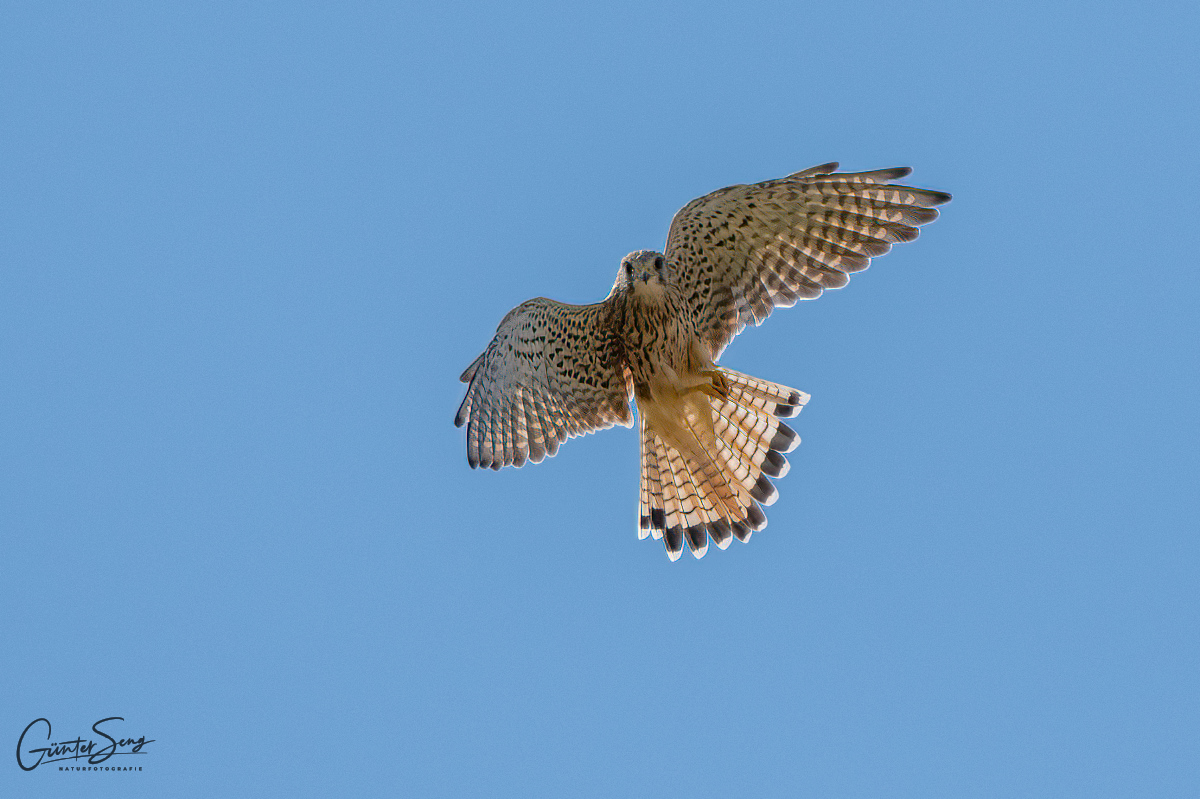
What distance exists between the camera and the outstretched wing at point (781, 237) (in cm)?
1016

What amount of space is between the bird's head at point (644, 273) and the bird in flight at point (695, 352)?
0.01 meters

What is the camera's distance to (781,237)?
10.5 meters

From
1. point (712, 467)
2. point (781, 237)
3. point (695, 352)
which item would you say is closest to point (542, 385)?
point (695, 352)

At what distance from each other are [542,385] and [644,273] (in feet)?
4.50

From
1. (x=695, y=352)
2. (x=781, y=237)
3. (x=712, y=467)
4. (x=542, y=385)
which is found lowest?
(x=712, y=467)

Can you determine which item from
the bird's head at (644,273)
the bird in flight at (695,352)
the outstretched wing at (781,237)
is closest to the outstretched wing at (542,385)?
the bird in flight at (695,352)

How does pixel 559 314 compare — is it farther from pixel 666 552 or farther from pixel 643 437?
pixel 666 552

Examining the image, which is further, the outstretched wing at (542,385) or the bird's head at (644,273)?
the outstretched wing at (542,385)

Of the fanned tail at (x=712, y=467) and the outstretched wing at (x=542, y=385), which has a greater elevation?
the outstretched wing at (x=542, y=385)

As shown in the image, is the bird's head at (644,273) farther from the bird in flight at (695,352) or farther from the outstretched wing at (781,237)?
the outstretched wing at (781,237)

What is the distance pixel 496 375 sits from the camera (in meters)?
10.5

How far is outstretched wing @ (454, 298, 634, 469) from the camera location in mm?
10414

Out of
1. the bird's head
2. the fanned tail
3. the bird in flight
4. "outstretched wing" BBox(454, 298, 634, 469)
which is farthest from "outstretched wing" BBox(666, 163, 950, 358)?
"outstretched wing" BBox(454, 298, 634, 469)

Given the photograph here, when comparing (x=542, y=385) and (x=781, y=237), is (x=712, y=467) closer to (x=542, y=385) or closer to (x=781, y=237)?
(x=542, y=385)
